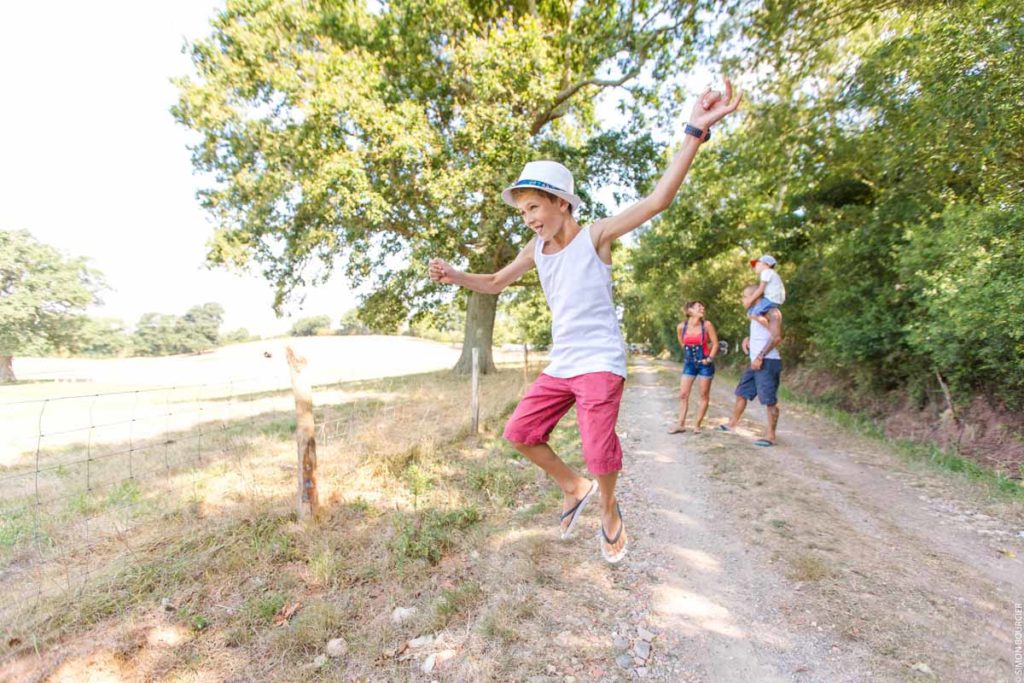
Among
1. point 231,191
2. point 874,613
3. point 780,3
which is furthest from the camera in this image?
point 231,191

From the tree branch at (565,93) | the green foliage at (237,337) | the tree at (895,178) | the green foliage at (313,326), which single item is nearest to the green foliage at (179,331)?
the green foliage at (237,337)

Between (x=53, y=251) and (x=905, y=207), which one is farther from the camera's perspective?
(x=905, y=207)

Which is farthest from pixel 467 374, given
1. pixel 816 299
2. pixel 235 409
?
pixel 816 299

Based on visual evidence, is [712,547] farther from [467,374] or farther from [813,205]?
[467,374]

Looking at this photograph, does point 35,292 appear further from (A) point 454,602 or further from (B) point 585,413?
(B) point 585,413

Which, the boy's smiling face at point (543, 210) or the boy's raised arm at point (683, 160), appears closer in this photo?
the boy's raised arm at point (683, 160)

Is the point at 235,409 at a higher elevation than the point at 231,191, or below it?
below

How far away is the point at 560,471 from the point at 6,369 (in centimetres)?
1179

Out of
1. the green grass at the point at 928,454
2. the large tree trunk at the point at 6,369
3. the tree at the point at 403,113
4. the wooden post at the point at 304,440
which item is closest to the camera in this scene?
the wooden post at the point at 304,440

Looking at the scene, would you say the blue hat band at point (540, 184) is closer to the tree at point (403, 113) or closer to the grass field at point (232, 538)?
the grass field at point (232, 538)

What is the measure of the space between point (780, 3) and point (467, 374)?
46.8 ft

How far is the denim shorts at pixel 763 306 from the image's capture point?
6621mm

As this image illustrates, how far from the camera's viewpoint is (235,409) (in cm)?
1256

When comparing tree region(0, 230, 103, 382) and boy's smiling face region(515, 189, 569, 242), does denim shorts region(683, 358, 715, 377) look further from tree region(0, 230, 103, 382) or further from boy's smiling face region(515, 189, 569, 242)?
tree region(0, 230, 103, 382)
